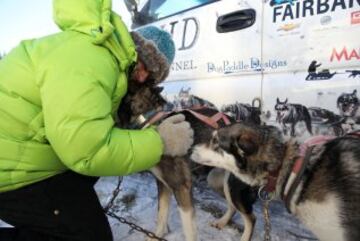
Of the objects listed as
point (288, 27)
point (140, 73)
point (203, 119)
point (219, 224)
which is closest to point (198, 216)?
point (219, 224)

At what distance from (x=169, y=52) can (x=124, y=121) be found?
0.48 meters

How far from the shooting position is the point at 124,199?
4.16 m

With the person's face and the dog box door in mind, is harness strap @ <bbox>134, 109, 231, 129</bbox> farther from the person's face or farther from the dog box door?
the dog box door

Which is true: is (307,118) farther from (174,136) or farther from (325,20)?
(174,136)

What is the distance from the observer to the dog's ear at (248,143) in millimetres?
2258

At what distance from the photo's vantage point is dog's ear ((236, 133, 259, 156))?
2.26 metres

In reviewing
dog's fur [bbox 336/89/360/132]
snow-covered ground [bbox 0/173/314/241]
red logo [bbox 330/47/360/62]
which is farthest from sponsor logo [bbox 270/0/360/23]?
snow-covered ground [bbox 0/173/314/241]

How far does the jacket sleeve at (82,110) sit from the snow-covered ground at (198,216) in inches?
62.6

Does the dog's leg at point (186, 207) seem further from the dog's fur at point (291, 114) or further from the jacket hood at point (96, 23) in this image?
the jacket hood at point (96, 23)

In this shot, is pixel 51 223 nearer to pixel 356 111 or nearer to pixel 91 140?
pixel 91 140

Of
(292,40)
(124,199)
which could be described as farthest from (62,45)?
(124,199)

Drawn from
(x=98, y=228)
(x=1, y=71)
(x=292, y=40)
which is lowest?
(x=98, y=228)

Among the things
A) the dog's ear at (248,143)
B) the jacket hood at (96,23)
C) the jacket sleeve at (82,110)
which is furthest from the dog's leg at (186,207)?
the jacket hood at (96,23)

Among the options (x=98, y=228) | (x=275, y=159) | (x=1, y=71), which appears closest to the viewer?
(x=1, y=71)
